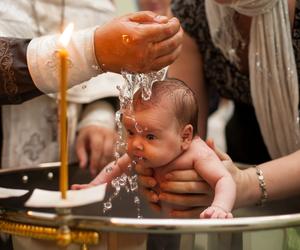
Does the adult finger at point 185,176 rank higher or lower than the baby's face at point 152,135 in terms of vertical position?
lower

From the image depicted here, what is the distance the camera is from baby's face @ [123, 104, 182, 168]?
2.26 feet

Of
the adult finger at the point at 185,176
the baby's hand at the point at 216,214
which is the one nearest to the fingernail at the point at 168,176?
the adult finger at the point at 185,176

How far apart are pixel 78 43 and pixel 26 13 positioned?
32 cm

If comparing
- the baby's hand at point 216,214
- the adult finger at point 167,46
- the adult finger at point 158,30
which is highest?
the adult finger at point 158,30

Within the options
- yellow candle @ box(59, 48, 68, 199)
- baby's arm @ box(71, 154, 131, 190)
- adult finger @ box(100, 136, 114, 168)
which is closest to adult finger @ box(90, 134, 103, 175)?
adult finger @ box(100, 136, 114, 168)

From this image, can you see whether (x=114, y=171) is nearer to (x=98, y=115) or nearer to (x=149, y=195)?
(x=149, y=195)

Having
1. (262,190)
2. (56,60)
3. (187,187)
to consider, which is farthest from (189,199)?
(56,60)

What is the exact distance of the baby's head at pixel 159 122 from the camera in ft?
2.26

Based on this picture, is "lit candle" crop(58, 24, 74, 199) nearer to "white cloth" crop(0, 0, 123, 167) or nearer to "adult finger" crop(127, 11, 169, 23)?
"adult finger" crop(127, 11, 169, 23)

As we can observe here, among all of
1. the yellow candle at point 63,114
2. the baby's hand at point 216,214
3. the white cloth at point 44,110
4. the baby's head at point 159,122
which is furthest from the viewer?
the white cloth at point 44,110

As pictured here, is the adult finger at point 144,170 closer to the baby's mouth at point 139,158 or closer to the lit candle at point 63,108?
the baby's mouth at point 139,158

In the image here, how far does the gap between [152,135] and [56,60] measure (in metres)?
0.14

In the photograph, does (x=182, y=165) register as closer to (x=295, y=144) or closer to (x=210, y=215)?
(x=210, y=215)

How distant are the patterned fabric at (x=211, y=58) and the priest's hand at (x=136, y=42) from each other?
31cm
